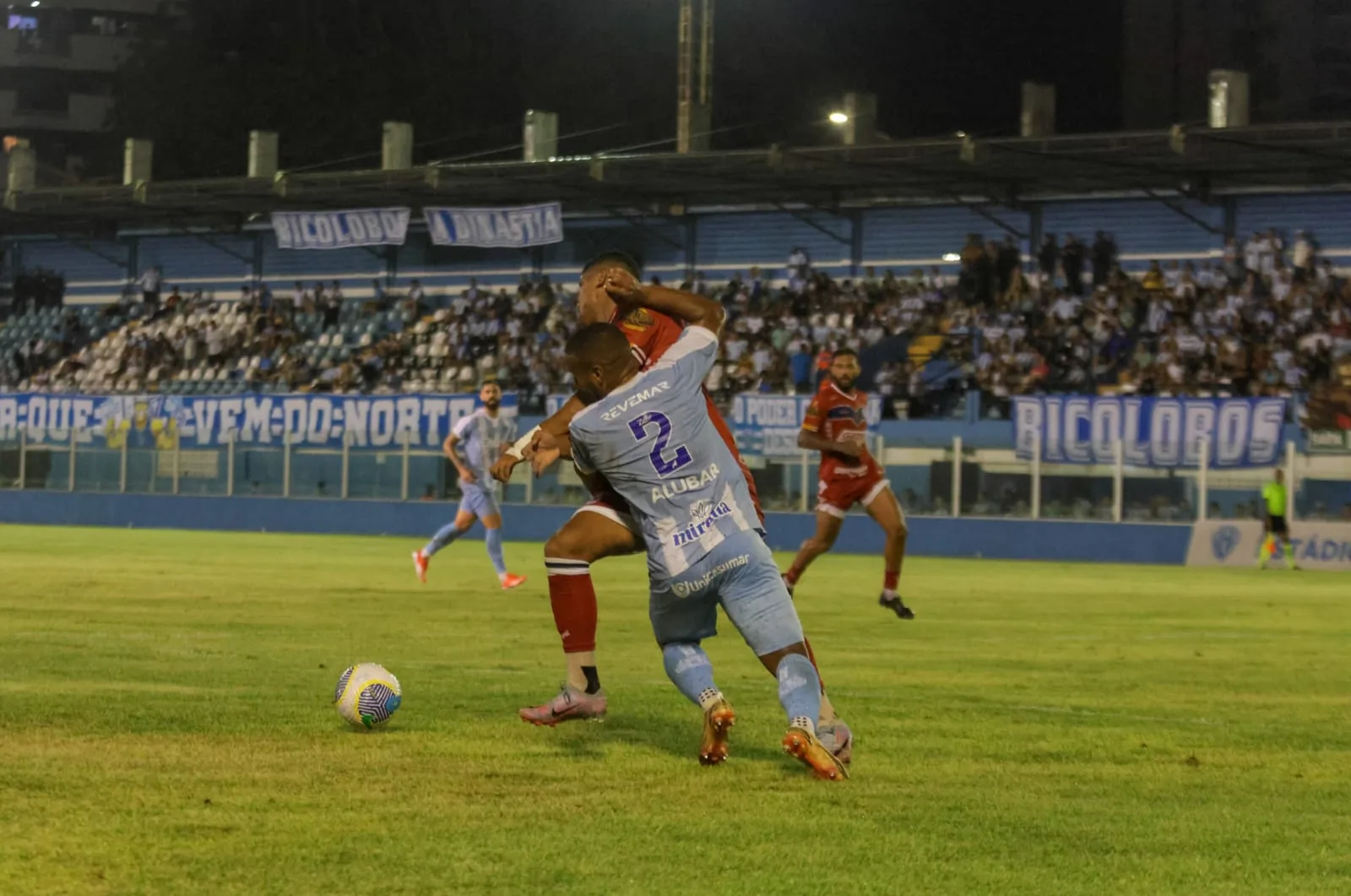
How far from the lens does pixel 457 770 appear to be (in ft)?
24.7

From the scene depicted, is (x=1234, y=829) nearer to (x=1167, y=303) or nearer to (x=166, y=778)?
(x=166, y=778)

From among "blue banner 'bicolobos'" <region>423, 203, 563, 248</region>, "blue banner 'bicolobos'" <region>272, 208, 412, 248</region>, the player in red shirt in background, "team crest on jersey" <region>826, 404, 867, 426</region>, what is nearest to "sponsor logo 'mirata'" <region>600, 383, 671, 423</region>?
the player in red shirt in background

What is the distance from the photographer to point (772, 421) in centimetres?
3744

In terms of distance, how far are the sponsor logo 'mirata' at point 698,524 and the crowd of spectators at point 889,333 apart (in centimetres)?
2787

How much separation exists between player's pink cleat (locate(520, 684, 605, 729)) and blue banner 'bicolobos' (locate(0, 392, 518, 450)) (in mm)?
30597

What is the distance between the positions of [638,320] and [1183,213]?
3363cm

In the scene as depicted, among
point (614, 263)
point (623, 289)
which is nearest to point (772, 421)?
point (614, 263)

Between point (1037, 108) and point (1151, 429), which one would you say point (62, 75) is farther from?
point (1151, 429)

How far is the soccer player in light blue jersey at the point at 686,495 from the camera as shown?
25.4 feet

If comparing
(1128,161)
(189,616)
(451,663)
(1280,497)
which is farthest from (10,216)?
(451,663)

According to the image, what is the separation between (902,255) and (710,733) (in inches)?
1464

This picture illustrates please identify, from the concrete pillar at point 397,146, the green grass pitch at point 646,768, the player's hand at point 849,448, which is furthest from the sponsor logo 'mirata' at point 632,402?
the concrete pillar at point 397,146

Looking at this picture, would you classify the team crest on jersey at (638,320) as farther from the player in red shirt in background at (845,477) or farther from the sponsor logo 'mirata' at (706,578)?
the player in red shirt in background at (845,477)

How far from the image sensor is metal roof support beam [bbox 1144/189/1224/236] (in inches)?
1586
